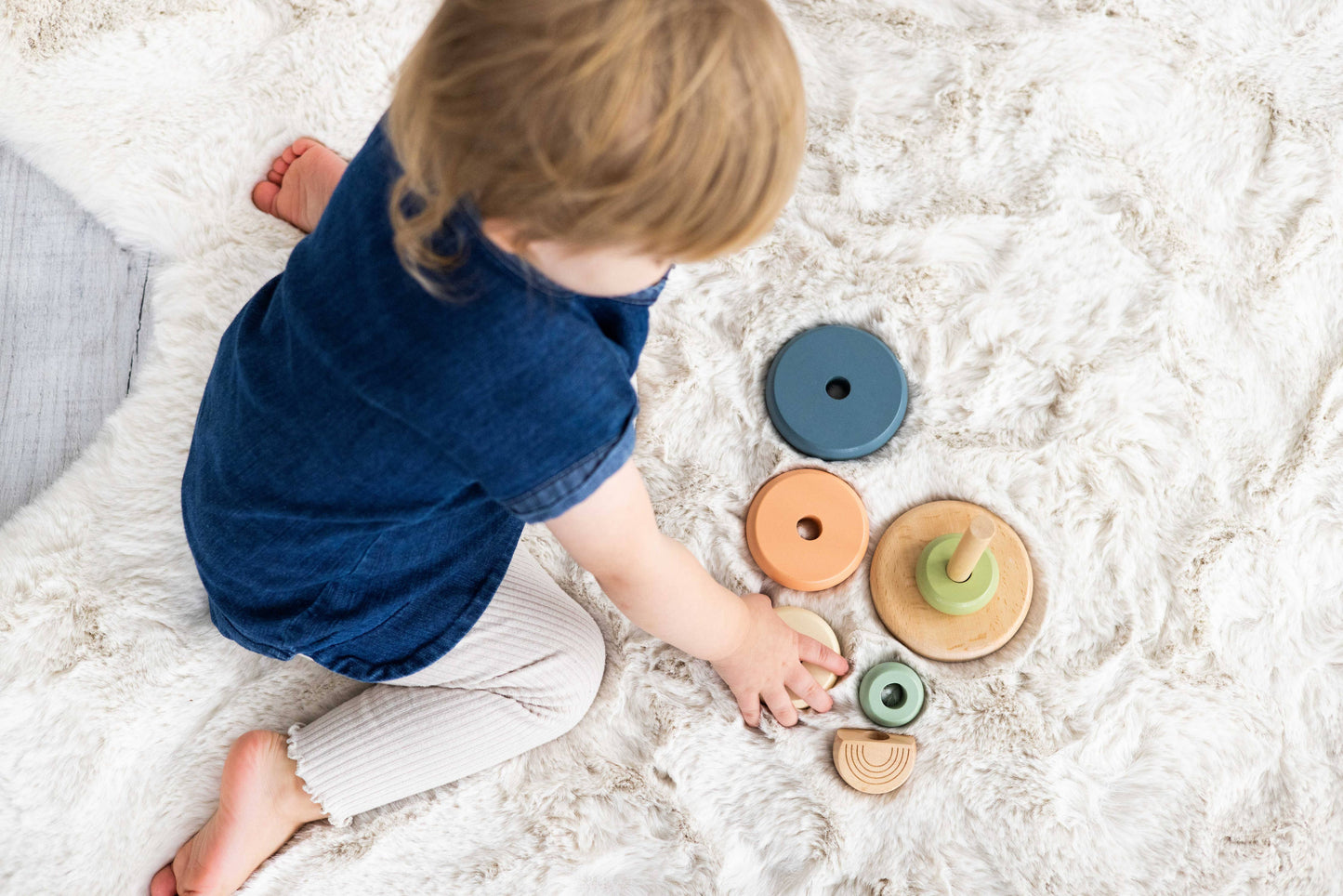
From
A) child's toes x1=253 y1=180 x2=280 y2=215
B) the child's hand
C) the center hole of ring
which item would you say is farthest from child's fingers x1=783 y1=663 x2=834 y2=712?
child's toes x1=253 y1=180 x2=280 y2=215

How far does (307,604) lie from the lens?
59 cm

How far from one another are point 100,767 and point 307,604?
9.9 inches

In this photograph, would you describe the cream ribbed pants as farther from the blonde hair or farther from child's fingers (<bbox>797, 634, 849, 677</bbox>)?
the blonde hair

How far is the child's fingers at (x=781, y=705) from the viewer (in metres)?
0.66

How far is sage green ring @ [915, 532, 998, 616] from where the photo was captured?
668mm

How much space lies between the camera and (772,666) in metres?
0.65

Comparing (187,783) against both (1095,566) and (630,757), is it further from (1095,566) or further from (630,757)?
(1095,566)

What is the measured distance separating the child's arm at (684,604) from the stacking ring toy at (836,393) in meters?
0.14

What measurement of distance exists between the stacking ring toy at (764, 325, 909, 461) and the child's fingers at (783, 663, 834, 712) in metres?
0.17

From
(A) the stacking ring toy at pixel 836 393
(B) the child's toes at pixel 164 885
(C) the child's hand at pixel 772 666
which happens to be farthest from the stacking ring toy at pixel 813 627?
(B) the child's toes at pixel 164 885

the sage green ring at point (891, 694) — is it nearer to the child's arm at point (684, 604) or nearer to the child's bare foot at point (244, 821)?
the child's arm at point (684, 604)

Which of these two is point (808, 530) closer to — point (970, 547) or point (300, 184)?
point (970, 547)

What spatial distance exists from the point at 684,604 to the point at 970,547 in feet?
0.66

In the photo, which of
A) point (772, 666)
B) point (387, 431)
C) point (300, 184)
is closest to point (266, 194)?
point (300, 184)
